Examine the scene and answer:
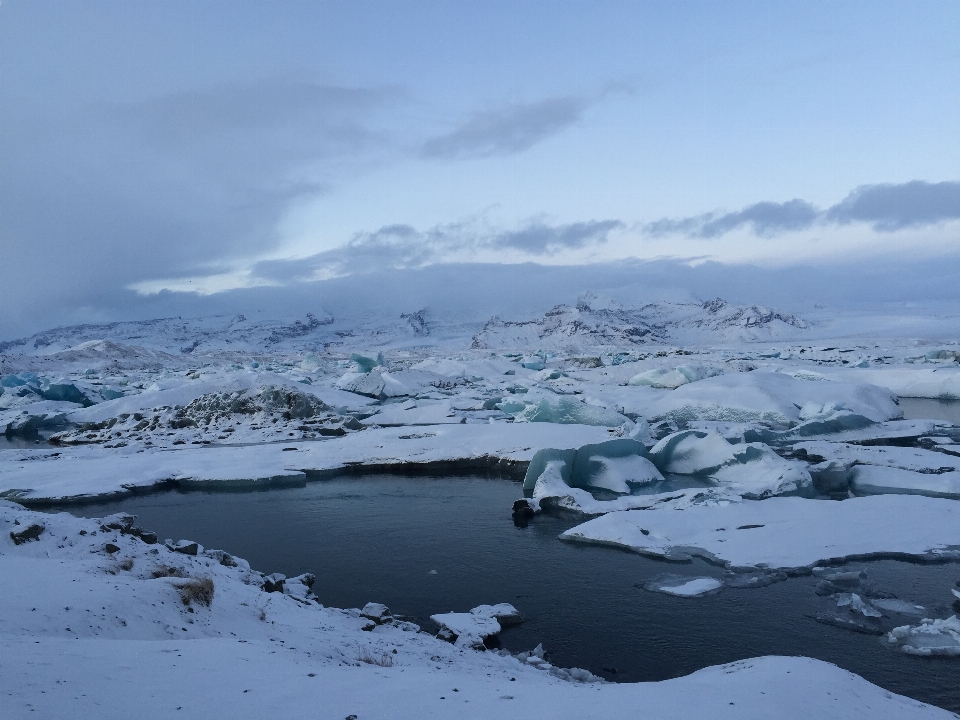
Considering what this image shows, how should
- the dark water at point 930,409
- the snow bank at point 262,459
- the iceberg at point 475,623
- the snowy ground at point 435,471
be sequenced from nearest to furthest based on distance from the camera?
the snowy ground at point 435,471
the iceberg at point 475,623
the snow bank at point 262,459
the dark water at point 930,409

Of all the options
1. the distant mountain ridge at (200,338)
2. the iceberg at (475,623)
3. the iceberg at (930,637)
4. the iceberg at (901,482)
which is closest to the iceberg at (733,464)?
the iceberg at (901,482)

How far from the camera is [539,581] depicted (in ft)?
27.0

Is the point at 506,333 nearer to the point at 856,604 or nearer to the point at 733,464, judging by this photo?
the point at 733,464

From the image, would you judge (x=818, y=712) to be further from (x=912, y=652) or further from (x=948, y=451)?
(x=948, y=451)

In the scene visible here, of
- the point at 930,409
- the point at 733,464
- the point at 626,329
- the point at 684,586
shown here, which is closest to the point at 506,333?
the point at 626,329

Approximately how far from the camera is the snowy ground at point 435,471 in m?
3.76

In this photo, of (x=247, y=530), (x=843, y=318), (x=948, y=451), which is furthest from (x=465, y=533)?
(x=843, y=318)

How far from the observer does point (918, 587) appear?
7461 mm

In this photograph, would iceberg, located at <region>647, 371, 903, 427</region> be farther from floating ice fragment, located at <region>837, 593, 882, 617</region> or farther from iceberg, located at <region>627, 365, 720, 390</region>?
floating ice fragment, located at <region>837, 593, 882, 617</region>

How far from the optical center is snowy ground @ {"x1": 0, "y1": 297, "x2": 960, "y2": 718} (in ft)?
12.3

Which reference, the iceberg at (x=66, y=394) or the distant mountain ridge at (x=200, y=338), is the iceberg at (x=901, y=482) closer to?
the iceberg at (x=66, y=394)

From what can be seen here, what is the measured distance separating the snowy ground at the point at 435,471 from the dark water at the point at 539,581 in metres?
0.54

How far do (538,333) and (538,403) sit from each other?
117816 millimetres

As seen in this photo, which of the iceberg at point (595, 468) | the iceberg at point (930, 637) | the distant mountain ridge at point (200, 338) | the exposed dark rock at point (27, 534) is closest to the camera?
the iceberg at point (930, 637)
